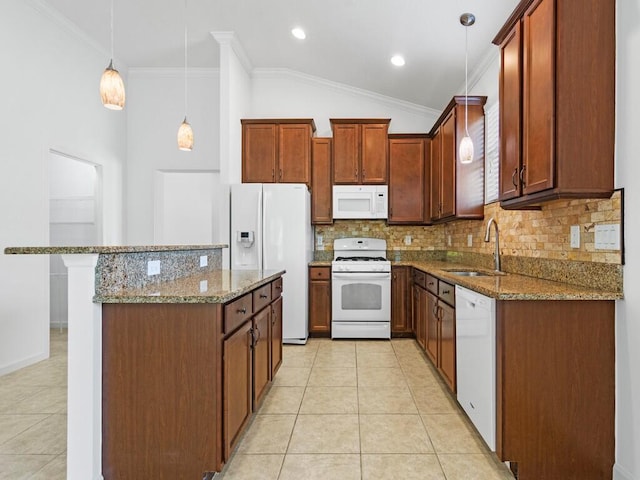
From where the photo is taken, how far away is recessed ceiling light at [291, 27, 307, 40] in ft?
13.2

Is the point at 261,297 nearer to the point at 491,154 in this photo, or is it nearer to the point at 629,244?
the point at 629,244

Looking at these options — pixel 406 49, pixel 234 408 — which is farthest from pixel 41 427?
pixel 406 49

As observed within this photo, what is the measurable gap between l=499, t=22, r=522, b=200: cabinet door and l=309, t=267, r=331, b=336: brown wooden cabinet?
242 centimetres

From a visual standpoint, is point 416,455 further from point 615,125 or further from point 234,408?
point 615,125

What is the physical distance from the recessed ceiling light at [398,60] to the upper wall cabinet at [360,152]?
70 cm

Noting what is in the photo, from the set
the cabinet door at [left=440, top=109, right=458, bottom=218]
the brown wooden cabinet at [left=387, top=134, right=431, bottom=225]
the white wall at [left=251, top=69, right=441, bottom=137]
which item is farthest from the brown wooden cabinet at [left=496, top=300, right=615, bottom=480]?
the white wall at [left=251, top=69, right=441, bottom=137]

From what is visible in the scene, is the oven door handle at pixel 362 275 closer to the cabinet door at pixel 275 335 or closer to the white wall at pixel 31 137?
the cabinet door at pixel 275 335

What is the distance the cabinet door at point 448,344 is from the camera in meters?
2.63

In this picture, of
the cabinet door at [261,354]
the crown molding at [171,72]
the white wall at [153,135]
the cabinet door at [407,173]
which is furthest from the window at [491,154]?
the crown molding at [171,72]

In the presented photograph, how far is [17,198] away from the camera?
3.41 m

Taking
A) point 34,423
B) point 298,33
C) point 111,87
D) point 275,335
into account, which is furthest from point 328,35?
point 34,423

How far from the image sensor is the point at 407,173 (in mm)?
4719

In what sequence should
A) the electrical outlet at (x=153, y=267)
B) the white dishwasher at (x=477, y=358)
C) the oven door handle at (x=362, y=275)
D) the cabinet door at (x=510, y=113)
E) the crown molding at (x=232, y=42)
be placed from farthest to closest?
the oven door handle at (x=362, y=275)
the crown molding at (x=232, y=42)
the cabinet door at (x=510, y=113)
the electrical outlet at (x=153, y=267)
the white dishwasher at (x=477, y=358)

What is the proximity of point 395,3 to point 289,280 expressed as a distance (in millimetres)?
2807
